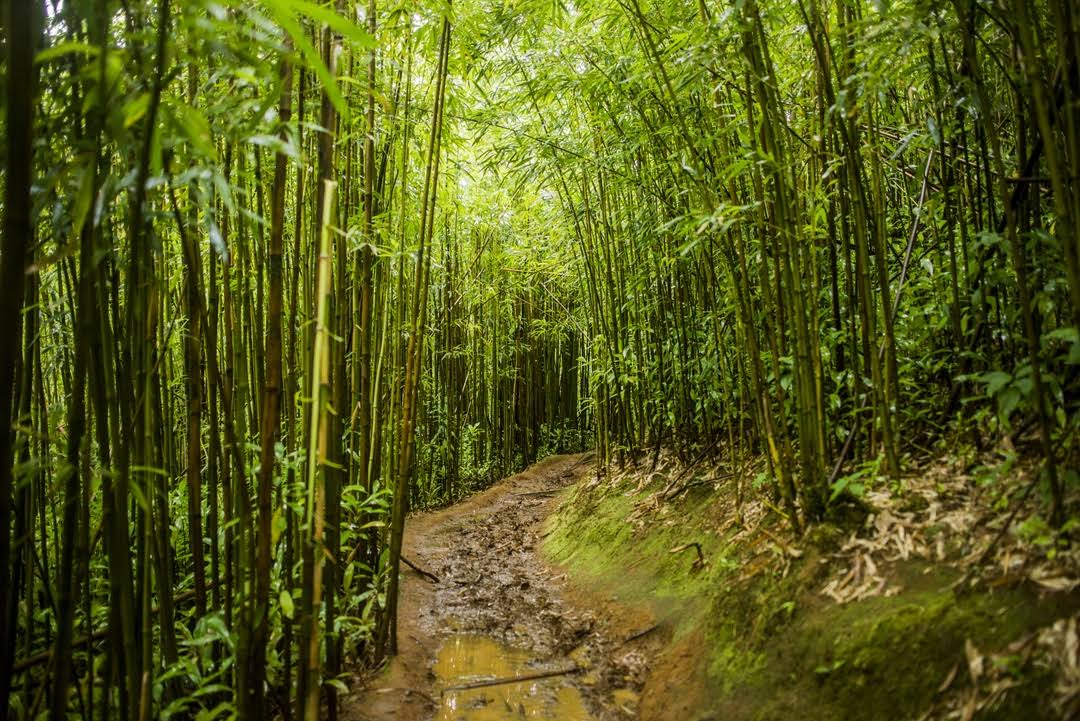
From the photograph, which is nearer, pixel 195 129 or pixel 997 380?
pixel 195 129

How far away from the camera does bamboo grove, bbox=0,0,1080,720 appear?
1179 mm

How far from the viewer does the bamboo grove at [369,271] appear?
1.18 metres

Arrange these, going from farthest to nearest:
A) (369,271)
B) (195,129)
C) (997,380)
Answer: (369,271) → (997,380) → (195,129)

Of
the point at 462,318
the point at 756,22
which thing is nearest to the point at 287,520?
the point at 756,22

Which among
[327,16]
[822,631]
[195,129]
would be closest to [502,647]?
[822,631]

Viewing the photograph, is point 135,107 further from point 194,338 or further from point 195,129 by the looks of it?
point 194,338

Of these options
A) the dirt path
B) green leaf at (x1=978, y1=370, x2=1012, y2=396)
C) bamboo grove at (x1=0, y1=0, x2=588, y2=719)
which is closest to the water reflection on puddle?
the dirt path

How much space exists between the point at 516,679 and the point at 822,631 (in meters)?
1.11

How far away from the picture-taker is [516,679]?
222cm

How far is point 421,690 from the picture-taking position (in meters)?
2.17

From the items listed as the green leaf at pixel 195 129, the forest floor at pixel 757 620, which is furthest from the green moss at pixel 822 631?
the green leaf at pixel 195 129

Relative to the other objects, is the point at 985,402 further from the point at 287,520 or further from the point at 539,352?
the point at 539,352

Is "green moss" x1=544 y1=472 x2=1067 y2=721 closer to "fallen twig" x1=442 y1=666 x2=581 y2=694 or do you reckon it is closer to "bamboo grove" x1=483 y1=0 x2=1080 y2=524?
"bamboo grove" x1=483 y1=0 x2=1080 y2=524

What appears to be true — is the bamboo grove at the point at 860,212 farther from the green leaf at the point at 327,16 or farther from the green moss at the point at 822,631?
the green leaf at the point at 327,16
